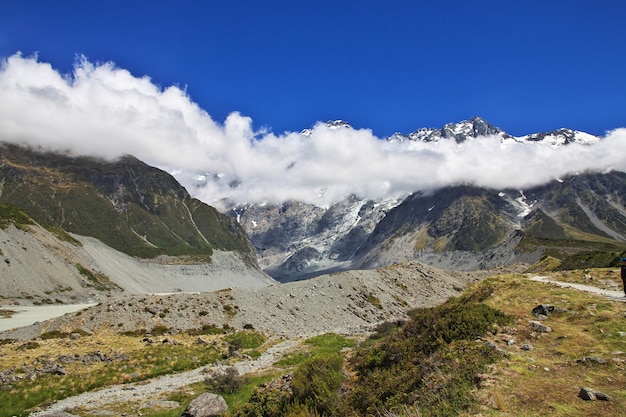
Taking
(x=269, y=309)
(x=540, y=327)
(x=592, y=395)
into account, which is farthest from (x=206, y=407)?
(x=269, y=309)

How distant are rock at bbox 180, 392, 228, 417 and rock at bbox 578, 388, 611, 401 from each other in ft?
46.2

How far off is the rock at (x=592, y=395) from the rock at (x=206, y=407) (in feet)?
46.2

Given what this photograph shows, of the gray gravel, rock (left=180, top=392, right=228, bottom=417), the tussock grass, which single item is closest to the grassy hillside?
the tussock grass

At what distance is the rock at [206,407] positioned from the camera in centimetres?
1870

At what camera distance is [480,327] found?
59.0ft

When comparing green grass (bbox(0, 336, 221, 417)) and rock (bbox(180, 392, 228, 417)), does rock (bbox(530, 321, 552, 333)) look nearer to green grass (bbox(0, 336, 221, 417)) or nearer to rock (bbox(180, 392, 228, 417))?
rock (bbox(180, 392, 228, 417))

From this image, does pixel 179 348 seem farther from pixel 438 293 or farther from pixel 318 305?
pixel 438 293

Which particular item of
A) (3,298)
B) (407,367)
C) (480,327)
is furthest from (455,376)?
(3,298)

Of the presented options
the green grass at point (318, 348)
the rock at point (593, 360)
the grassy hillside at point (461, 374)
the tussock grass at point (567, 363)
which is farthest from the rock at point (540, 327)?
the green grass at point (318, 348)

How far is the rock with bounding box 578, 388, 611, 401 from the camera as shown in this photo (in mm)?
10773

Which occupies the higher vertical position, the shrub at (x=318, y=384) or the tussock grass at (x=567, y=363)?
the tussock grass at (x=567, y=363)

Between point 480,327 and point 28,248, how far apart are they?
564 feet

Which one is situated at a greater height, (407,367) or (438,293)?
(407,367)

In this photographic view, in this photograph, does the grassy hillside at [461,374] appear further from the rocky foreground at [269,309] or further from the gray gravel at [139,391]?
the rocky foreground at [269,309]
